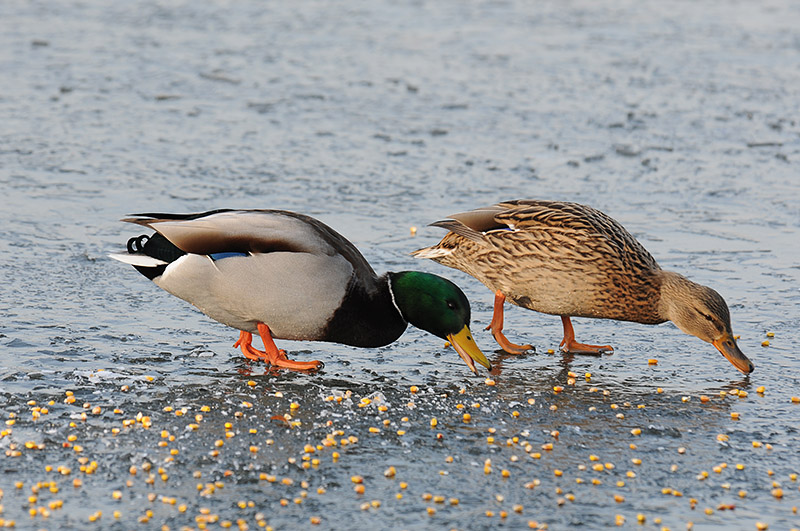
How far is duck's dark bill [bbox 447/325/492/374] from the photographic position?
195 inches

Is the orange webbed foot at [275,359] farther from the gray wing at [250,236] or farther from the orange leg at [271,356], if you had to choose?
the gray wing at [250,236]

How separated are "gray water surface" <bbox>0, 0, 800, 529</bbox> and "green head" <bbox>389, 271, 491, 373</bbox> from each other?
0.56 ft

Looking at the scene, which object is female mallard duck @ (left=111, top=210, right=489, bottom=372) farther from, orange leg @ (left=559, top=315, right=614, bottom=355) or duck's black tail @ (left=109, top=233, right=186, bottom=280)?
orange leg @ (left=559, top=315, right=614, bottom=355)

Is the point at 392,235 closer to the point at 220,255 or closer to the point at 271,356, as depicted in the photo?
the point at 271,356

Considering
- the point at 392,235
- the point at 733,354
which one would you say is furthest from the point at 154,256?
the point at 733,354

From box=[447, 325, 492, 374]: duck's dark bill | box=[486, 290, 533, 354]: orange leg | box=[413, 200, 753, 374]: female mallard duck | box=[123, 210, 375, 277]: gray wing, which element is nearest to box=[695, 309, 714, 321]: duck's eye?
box=[413, 200, 753, 374]: female mallard duck

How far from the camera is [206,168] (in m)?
8.28

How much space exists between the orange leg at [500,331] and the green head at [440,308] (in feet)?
1.65

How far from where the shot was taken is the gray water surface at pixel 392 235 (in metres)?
3.91

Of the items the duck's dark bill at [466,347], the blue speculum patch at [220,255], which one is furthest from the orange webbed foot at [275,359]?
the duck's dark bill at [466,347]

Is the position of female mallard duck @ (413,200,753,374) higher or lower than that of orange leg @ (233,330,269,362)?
higher

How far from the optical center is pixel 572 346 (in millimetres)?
5508

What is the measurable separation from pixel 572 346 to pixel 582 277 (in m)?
0.38

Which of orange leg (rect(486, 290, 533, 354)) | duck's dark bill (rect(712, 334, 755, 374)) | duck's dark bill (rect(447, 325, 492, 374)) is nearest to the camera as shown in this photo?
duck's dark bill (rect(447, 325, 492, 374))
